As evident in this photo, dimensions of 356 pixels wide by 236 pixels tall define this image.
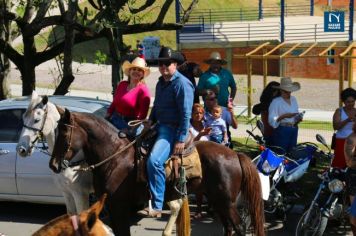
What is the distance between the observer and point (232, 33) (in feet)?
123

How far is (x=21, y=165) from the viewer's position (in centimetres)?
853

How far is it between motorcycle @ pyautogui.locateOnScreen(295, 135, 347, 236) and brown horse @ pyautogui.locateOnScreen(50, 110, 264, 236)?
0.74 metres

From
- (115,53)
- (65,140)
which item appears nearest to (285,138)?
(65,140)

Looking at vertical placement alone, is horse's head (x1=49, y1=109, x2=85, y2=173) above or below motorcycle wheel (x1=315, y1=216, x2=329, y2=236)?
above

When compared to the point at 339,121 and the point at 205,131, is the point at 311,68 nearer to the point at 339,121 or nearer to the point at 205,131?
the point at 339,121

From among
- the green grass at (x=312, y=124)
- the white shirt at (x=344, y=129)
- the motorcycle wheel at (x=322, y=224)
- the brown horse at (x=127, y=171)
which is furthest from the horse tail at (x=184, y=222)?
the green grass at (x=312, y=124)

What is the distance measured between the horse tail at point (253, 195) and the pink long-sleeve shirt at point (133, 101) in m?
1.37

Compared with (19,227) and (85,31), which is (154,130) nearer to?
(19,227)

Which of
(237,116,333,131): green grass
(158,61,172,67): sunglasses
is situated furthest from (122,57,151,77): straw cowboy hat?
(237,116,333,131): green grass

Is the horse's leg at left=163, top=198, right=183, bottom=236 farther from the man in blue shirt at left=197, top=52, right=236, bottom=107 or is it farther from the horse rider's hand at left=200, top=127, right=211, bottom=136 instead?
the man in blue shirt at left=197, top=52, right=236, bottom=107

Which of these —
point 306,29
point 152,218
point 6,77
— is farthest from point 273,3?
point 152,218

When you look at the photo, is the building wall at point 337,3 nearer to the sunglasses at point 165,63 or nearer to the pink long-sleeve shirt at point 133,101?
the pink long-sleeve shirt at point 133,101

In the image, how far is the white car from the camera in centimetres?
845

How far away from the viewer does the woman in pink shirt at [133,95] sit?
7391 mm
